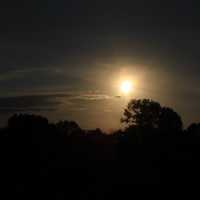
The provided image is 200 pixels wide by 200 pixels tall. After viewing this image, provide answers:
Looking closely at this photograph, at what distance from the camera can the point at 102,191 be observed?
131ft

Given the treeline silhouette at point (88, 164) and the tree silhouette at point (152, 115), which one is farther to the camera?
the tree silhouette at point (152, 115)

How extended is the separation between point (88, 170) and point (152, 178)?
257 inches

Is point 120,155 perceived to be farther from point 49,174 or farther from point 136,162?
point 49,174

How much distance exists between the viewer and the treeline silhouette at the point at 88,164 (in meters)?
40.3

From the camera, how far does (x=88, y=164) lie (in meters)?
47.7

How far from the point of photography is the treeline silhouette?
4034 centimetres

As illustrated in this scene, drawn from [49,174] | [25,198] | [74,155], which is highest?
[74,155]

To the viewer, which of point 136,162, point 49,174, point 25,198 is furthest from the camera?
point 136,162

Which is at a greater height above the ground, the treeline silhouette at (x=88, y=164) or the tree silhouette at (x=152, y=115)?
the tree silhouette at (x=152, y=115)

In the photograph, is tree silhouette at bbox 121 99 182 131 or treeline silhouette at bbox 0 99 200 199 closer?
treeline silhouette at bbox 0 99 200 199

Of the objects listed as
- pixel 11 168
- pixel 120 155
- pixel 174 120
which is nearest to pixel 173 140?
pixel 120 155

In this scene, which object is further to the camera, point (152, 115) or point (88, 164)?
point (152, 115)

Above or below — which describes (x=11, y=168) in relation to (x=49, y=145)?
below

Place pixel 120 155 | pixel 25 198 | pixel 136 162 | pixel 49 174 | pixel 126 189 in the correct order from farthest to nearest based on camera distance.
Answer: pixel 120 155 < pixel 136 162 < pixel 49 174 < pixel 126 189 < pixel 25 198
